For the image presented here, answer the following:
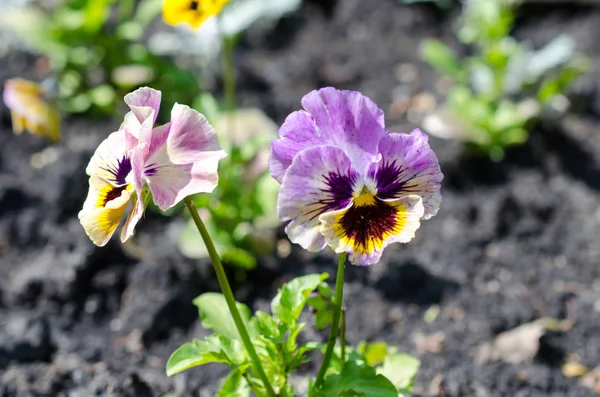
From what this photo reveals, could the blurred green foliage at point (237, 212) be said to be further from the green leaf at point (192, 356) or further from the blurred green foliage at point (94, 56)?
the green leaf at point (192, 356)

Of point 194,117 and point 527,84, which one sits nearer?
point 194,117

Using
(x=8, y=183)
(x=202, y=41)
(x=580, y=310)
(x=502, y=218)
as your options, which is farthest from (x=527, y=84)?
(x=8, y=183)

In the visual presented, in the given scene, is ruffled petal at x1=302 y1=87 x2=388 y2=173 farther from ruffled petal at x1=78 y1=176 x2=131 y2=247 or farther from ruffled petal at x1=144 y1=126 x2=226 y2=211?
ruffled petal at x1=78 y1=176 x2=131 y2=247

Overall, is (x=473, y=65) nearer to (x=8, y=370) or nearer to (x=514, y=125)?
(x=514, y=125)

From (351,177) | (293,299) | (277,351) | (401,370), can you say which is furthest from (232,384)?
(351,177)

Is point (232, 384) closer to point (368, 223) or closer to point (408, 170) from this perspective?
point (368, 223)

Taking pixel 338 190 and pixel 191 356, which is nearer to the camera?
pixel 338 190

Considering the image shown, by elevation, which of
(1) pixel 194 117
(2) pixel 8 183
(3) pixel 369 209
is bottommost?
(2) pixel 8 183
